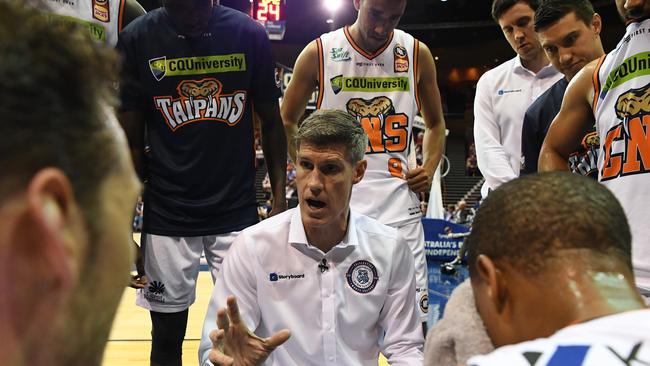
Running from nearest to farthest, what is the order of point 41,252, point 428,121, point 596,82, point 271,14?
point 41,252, point 596,82, point 428,121, point 271,14

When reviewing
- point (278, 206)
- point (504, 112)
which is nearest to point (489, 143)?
point (504, 112)

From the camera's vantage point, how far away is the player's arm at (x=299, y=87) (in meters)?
3.31

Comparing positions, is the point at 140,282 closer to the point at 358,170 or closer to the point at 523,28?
the point at 358,170

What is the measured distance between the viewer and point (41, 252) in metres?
0.47

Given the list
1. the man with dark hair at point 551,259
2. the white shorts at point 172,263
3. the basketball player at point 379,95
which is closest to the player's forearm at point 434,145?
the basketball player at point 379,95

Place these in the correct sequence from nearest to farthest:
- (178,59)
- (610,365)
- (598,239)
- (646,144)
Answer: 1. (610,365)
2. (598,239)
3. (646,144)
4. (178,59)

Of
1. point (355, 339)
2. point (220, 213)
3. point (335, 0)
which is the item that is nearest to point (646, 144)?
point (355, 339)

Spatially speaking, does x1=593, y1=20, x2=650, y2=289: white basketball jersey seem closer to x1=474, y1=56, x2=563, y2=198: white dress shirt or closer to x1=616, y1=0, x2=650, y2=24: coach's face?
x1=616, y1=0, x2=650, y2=24: coach's face

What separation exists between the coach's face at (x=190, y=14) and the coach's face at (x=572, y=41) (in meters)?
1.49

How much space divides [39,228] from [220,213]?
231cm

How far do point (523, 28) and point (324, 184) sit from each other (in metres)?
1.72

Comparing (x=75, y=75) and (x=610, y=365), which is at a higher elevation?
(x=75, y=75)

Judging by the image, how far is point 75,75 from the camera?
1.74ft

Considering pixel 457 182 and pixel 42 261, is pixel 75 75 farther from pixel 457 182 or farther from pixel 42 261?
pixel 457 182
